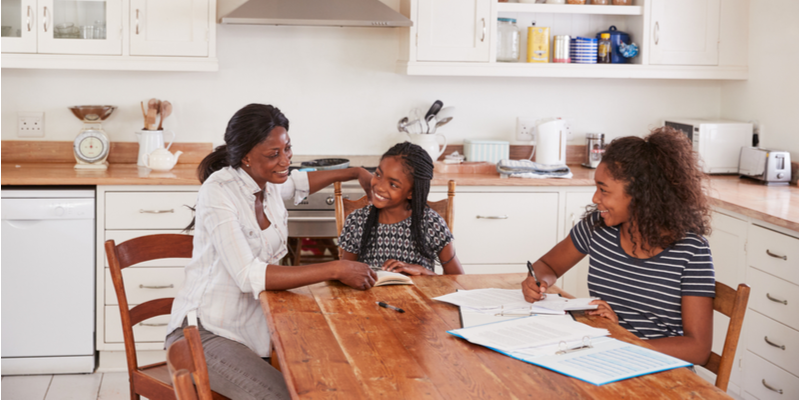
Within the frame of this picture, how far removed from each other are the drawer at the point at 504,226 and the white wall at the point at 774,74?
3.76ft

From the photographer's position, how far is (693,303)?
1.63 m

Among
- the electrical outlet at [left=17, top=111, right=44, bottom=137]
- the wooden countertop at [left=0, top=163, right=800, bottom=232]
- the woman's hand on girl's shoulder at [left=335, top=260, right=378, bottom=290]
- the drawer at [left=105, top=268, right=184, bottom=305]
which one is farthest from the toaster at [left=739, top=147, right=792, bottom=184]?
the electrical outlet at [left=17, top=111, right=44, bottom=137]

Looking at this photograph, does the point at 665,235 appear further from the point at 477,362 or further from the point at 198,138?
the point at 198,138

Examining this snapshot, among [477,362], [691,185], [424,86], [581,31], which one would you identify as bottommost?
[477,362]

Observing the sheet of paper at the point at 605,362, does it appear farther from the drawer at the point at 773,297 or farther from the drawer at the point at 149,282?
the drawer at the point at 149,282

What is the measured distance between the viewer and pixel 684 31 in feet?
11.3

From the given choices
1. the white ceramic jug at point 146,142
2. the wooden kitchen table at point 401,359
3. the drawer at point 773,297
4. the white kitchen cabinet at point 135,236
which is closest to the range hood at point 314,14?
the white ceramic jug at point 146,142

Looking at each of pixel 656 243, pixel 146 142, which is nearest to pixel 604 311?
pixel 656 243

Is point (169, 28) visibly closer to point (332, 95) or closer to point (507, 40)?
point (332, 95)

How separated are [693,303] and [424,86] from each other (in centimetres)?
226

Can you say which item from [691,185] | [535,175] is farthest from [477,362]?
[535,175]

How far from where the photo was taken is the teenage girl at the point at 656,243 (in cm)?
165

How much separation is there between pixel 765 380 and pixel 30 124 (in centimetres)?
335

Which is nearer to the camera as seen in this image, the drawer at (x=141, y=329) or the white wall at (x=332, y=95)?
the drawer at (x=141, y=329)
